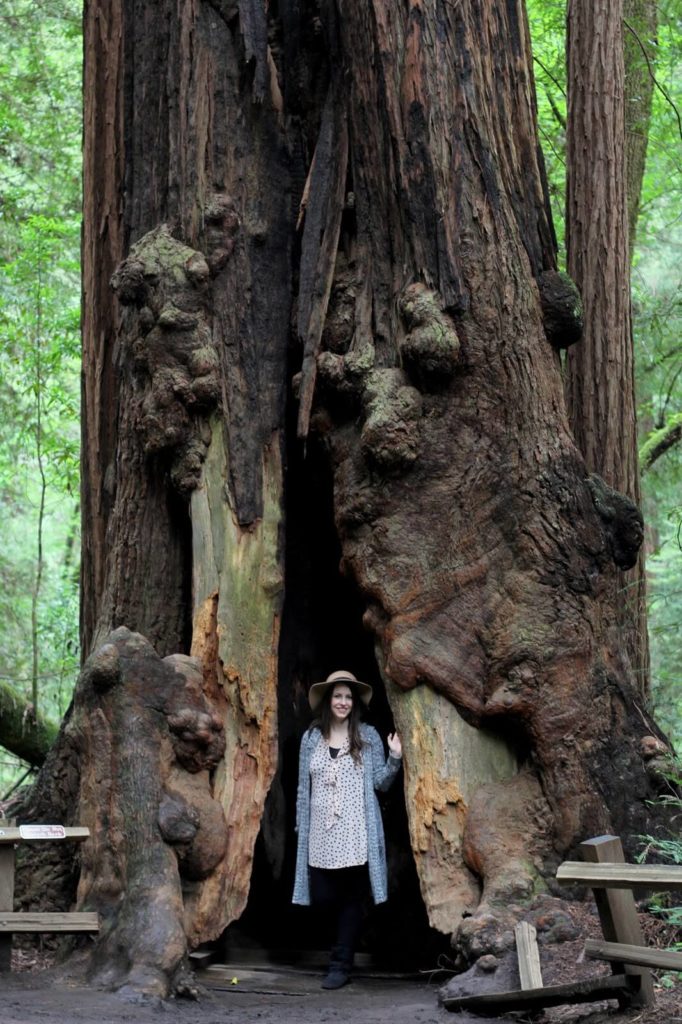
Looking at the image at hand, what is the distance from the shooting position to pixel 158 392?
26.5ft

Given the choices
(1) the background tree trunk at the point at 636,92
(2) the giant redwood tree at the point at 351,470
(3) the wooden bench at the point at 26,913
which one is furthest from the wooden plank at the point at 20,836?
(1) the background tree trunk at the point at 636,92

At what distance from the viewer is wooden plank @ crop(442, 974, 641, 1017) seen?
18.6ft

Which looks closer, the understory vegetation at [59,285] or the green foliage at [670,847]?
the green foliage at [670,847]

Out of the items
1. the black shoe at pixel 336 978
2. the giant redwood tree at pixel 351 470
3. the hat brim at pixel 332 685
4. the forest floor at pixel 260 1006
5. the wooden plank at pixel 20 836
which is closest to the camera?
the forest floor at pixel 260 1006

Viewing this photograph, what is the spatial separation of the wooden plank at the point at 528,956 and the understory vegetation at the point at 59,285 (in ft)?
21.1

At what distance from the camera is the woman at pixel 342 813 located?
7.78 metres

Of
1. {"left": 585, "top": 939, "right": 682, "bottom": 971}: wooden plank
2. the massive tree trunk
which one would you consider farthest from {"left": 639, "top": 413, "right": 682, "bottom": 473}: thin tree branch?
{"left": 585, "top": 939, "right": 682, "bottom": 971}: wooden plank

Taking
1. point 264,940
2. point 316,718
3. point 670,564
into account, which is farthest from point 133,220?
point 670,564

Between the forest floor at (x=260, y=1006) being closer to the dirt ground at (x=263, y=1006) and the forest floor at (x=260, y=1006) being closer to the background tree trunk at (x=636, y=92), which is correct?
the dirt ground at (x=263, y=1006)

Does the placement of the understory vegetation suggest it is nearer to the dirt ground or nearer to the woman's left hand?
the woman's left hand

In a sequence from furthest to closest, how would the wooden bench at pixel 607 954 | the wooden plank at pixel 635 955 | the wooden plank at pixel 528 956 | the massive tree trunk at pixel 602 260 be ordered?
1. the massive tree trunk at pixel 602 260
2. the wooden plank at pixel 528 956
3. the wooden bench at pixel 607 954
4. the wooden plank at pixel 635 955

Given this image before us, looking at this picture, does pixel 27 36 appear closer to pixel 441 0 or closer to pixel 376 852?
pixel 441 0

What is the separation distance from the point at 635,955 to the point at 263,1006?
230 cm

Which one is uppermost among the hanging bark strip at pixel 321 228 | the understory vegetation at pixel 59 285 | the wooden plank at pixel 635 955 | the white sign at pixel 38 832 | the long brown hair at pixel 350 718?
the understory vegetation at pixel 59 285
